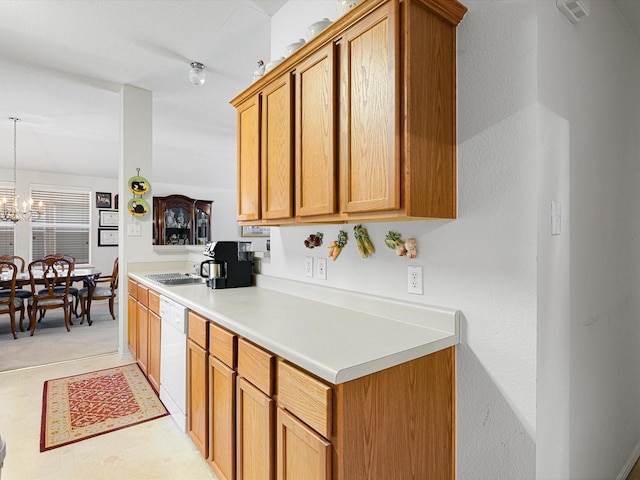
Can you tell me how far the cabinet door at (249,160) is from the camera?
6.81ft

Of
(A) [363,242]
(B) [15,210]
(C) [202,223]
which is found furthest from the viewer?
(C) [202,223]

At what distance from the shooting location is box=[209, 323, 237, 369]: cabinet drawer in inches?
62.6

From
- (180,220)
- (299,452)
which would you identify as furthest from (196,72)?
(180,220)

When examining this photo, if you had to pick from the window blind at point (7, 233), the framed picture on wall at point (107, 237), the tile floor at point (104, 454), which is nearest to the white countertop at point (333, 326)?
the tile floor at point (104, 454)

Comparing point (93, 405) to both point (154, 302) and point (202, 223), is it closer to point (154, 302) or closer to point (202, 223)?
point (154, 302)

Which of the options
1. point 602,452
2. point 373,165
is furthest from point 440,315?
point 602,452

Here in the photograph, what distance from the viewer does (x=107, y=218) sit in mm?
6797

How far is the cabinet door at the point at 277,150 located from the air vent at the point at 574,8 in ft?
3.68

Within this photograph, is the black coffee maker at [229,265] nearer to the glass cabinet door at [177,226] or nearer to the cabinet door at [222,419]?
the cabinet door at [222,419]

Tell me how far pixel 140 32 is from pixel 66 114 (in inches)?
94.8

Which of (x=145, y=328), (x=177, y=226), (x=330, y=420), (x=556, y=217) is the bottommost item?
(x=145, y=328)

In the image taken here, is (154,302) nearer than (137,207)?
Yes

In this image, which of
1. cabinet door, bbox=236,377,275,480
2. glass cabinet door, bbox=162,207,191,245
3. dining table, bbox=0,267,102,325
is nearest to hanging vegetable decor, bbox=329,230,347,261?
cabinet door, bbox=236,377,275,480

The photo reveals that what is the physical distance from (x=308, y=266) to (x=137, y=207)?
2320 mm
